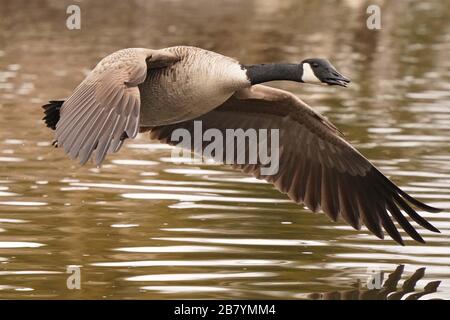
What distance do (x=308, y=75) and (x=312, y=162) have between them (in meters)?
1.33

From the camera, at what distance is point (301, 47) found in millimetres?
31719

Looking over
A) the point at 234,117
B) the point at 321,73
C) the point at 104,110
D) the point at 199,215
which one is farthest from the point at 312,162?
the point at 104,110

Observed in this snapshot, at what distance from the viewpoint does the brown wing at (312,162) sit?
460 inches

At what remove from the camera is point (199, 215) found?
12531 millimetres

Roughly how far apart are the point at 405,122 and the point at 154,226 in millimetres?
8314

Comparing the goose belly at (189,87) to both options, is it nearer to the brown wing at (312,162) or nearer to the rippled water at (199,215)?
the brown wing at (312,162)

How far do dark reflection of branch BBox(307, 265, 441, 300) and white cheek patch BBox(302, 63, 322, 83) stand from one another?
1.95 meters

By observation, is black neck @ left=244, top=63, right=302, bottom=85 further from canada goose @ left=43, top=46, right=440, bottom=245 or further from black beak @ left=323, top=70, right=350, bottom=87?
black beak @ left=323, top=70, right=350, bottom=87

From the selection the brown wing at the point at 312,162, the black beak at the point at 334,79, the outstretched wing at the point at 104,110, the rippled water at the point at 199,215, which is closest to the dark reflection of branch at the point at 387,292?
the rippled water at the point at 199,215

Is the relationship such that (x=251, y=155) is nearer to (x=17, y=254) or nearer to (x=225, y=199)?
(x=225, y=199)

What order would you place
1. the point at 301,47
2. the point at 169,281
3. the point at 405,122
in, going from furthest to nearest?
1. the point at 301,47
2. the point at 405,122
3. the point at 169,281

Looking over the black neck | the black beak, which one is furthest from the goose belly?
the black beak

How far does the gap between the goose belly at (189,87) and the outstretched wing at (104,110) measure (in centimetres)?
57
